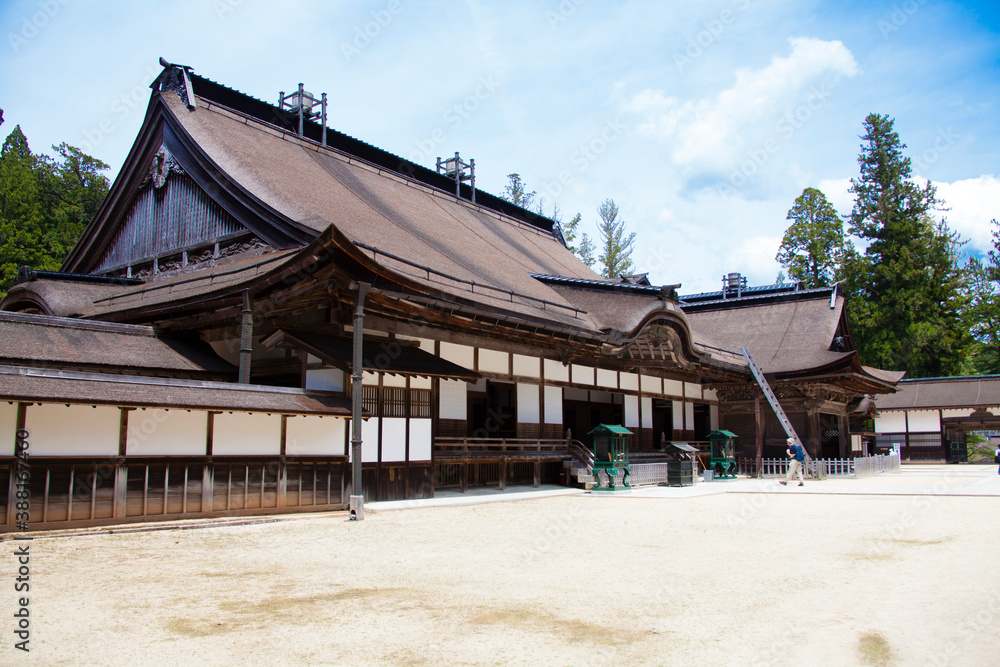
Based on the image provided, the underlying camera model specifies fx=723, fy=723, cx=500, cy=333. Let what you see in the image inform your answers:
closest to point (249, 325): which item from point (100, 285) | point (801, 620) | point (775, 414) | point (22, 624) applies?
point (100, 285)

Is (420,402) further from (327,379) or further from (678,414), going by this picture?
(678,414)

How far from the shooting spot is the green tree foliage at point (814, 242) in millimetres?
50438

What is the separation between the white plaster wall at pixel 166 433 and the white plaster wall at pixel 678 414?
59.7ft

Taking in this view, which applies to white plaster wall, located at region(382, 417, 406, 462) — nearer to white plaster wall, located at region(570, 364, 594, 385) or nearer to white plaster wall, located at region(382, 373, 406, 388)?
white plaster wall, located at region(382, 373, 406, 388)

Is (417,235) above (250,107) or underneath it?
underneath

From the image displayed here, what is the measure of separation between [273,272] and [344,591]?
7.99 metres

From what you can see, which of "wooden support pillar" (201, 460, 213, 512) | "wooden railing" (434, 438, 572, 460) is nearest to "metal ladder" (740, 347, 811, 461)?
"wooden railing" (434, 438, 572, 460)

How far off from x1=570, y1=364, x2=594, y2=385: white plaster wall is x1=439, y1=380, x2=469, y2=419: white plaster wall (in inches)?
186

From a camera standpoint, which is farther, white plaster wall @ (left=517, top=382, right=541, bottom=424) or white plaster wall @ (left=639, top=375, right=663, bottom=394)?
white plaster wall @ (left=639, top=375, right=663, bottom=394)

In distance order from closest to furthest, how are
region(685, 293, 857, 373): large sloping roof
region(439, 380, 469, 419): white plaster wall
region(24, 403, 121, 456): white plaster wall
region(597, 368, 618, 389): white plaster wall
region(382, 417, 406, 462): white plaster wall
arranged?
region(24, 403, 121, 456): white plaster wall
region(382, 417, 406, 462): white plaster wall
region(439, 380, 469, 419): white plaster wall
region(597, 368, 618, 389): white plaster wall
region(685, 293, 857, 373): large sloping roof

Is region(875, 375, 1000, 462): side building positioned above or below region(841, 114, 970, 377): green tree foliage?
below

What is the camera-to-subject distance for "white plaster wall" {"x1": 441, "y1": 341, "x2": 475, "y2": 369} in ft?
55.9

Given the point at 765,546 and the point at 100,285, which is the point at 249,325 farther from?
the point at 765,546

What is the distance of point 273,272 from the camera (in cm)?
1310
